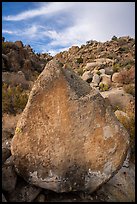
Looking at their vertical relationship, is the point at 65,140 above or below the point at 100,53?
below

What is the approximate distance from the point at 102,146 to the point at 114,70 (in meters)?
14.2

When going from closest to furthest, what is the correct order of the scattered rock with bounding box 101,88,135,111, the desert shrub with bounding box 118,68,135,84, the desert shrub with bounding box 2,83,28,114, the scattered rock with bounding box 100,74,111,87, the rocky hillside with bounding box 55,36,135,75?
the desert shrub with bounding box 2,83,28,114 < the scattered rock with bounding box 101,88,135,111 < the desert shrub with bounding box 118,68,135,84 < the scattered rock with bounding box 100,74,111,87 < the rocky hillside with bounding box 55,36,135,75

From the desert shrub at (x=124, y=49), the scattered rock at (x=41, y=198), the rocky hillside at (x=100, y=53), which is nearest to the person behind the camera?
the scattered rock at (x=41, y=198)

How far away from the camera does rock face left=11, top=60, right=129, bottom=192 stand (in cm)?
430

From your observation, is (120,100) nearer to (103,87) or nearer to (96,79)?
(103,87)

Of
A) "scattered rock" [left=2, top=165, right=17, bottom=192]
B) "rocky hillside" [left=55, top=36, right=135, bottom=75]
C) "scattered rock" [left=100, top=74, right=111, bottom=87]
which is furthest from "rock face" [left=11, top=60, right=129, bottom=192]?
"rocky hillside" [left=55, top=36, right=135, bottom=75]

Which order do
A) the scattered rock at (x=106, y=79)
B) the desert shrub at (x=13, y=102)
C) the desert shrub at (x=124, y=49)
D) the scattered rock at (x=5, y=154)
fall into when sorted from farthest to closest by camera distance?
the desert shrub at (x=124, y=49), the scattered rock at (x=106, y=79), the desert shrub at (x=13, y=102), the scattered rock at (x=5, y=154)

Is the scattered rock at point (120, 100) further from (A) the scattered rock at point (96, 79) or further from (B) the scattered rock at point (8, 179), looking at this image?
(B) the scattered rock at point (8, 179)

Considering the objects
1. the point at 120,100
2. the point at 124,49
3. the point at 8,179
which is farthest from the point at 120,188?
the point at 124,49

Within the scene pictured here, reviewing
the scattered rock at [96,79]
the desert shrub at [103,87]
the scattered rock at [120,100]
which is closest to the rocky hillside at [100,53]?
the scattered rock at [96,79]

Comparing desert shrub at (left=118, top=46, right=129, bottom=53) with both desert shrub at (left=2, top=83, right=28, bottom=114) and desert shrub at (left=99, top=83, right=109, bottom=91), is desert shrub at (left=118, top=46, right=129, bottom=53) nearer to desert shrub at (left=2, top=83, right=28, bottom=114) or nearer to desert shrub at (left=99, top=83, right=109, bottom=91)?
desert shrub at (left=99, top=83, right=109, bottom=91)

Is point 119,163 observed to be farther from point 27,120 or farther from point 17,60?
point 17,60

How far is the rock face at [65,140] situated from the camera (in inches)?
169

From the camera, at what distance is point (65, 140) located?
170 inches
